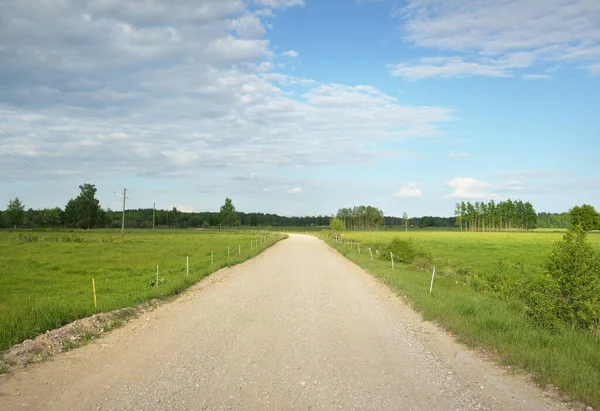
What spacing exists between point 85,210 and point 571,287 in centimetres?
14310

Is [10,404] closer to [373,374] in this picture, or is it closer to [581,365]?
[373,374]

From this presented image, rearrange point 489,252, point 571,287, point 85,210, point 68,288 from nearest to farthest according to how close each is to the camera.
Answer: point 571,287 → point 68,288 → point 489,252 → point 85,210

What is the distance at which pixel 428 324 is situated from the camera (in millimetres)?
11000

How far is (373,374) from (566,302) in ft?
18.5

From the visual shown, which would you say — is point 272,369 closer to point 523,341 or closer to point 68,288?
point 523,341

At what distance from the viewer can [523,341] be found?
8383 mm

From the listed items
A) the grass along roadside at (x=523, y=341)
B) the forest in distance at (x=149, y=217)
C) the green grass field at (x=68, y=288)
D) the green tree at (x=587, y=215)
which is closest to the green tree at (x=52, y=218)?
the forest in distance at (x=149, y=217)

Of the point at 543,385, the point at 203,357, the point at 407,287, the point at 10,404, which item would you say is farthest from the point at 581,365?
the point at 407,287

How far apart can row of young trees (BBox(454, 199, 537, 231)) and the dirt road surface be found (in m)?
178

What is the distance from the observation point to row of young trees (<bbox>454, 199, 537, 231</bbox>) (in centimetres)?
17012

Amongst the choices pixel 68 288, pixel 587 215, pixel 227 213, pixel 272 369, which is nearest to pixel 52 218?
pixel 227 213

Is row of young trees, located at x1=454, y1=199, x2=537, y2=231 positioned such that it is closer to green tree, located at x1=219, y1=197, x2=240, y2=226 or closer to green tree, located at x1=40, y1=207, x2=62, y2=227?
green tree, located at x1=219, y1=197, x2=240, y2=226

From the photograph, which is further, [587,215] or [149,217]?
[149,217]

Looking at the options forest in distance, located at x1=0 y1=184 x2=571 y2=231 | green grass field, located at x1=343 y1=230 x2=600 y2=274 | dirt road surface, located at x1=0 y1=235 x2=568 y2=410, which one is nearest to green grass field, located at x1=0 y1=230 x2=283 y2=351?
dirt road surface, located at x1=0 y1=235 x2=568 y2=410
